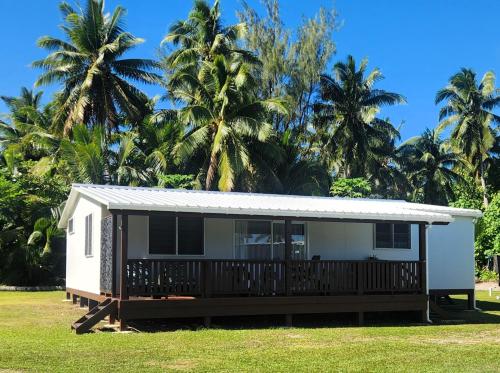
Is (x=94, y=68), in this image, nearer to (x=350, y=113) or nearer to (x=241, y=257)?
(x=350, y=113)

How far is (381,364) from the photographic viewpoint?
10094mm

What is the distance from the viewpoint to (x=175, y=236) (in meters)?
16.9

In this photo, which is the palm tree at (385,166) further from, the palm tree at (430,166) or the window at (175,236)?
the window at (175,236)

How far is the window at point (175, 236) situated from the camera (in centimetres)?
1670

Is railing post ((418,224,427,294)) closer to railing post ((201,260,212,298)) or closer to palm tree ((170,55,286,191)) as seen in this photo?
railing post ((201,260,212,298))

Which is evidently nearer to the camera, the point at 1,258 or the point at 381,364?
the point at 381,364

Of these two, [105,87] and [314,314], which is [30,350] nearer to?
[314,314]

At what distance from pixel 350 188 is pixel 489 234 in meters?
7.92

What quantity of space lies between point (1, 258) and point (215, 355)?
20.8m

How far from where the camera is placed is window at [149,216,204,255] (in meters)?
16.7

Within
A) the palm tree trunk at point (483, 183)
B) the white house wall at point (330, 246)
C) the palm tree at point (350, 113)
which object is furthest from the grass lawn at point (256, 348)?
the palm tree trunk at point (483, 183)

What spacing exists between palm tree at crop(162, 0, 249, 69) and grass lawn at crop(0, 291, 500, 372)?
2191 centimetres

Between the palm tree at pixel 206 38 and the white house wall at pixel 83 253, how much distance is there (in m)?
16.1

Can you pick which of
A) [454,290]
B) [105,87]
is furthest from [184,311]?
[105,87]
